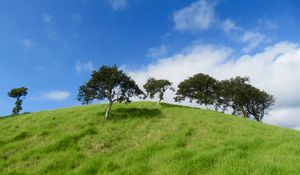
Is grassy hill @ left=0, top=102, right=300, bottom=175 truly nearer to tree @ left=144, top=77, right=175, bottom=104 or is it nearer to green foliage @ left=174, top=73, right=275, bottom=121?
tree @ left=144, top=77, right=175, bottom=104

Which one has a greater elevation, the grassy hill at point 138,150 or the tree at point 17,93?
the tree at point 17,93

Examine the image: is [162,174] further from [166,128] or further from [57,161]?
[166,128]

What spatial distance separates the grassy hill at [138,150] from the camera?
12880mm

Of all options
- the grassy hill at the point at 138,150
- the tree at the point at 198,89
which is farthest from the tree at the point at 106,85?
A: the tree at the point at 198,89

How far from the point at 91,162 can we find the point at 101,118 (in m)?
16.1

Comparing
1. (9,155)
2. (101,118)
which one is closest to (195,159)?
(9,155)

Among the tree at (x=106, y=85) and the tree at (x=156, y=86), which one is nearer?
the tree at (x=106, y=85)

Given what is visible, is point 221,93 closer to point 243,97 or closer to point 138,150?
point 243,97

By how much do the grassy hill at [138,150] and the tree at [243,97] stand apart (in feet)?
155

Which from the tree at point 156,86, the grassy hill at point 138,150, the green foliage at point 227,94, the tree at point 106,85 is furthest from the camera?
the green foliage at point 227,94

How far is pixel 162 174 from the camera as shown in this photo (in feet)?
40.2

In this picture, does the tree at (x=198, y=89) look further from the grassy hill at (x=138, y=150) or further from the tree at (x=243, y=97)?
the grassy hill at (x=138, y=150)

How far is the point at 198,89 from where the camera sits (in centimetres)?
7044

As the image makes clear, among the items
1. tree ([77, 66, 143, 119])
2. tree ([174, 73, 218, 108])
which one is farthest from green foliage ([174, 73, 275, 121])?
→ tree ([77, 66, 143, 119])
